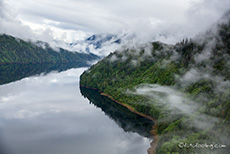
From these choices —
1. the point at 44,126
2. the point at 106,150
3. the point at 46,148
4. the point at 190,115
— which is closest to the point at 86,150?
the point at 106,150

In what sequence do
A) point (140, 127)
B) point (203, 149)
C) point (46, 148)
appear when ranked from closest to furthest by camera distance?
point (203, 149) < point (46, 148) < point (140, 127)

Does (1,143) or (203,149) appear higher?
(203,149)

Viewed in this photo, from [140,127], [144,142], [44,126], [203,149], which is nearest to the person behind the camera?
[203,149]

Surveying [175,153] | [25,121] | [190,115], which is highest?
[190,115]

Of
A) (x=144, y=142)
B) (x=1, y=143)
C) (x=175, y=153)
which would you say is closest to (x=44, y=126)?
(x=1, y=143)

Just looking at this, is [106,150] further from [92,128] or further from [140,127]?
[140,127]

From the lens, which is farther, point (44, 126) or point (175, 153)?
point (44, 126)

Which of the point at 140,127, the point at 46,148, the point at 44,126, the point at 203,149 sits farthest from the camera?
the point at 140,127

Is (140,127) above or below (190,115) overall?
below

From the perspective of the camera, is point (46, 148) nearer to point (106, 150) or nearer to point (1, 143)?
point (1, 143)
